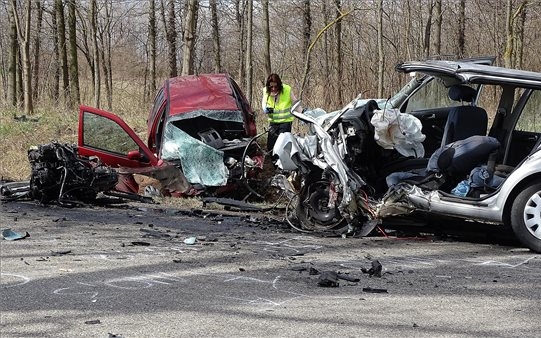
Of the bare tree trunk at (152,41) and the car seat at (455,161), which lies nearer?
the car seat at (455,161)

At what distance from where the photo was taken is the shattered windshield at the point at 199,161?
1133 cm

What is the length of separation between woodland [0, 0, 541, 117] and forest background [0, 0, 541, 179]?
0.05 meters

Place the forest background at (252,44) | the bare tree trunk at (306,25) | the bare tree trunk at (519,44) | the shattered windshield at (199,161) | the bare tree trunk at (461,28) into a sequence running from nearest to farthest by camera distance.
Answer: the shattered windshield at (199,161) < the forest background at (252,44) < the bare tree trunk at (519,44) < the bare tree trunk at (306,25) < the bare tree trunk at (461,28)

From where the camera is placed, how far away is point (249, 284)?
5.64 meters

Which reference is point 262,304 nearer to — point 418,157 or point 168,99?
point 418,157

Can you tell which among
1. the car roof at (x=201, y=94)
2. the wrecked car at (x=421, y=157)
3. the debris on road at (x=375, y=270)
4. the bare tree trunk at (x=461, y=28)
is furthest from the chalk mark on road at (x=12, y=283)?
the bare tree trunk at (x=461, y=28)

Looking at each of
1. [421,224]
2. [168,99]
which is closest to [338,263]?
[421,224]

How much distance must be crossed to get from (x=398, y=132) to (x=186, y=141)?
4.38 metres

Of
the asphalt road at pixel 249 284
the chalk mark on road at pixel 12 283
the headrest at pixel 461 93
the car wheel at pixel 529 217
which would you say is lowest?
the asphalt road at pixel 249 284

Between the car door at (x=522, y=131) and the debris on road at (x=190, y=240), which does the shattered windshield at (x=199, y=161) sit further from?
the car door at (x=522, y=131)

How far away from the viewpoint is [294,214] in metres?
8.52

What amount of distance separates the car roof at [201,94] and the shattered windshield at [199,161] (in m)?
0.71

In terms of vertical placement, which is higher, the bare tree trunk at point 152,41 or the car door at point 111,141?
the bare tree trunk at point 152,41

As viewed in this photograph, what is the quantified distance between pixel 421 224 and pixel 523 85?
201 centimetres
